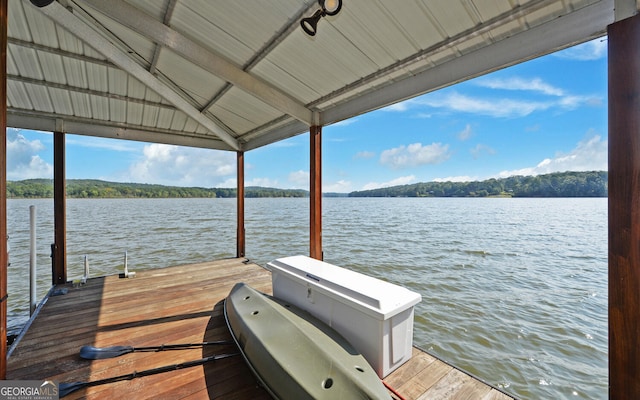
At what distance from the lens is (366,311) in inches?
73.8

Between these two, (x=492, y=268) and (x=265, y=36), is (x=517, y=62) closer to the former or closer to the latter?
(x=265, y=36)

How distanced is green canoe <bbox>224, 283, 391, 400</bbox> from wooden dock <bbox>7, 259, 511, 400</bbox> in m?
0.28

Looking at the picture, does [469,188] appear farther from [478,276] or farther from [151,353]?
[151,353]

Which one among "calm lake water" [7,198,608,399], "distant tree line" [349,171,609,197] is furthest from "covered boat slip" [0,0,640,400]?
"distant tree line" [349,171,609,197]

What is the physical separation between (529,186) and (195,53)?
893 inches

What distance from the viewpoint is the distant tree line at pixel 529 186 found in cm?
1356

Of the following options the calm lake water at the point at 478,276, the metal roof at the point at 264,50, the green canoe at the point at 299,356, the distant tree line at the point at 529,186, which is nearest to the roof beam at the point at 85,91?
the metal roof at the point at 264,50

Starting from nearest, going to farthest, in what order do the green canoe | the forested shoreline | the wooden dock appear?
1. the green canoe
2. the wooden dock
3. the forested shoreline

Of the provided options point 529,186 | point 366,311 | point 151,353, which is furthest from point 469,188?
point 151,353

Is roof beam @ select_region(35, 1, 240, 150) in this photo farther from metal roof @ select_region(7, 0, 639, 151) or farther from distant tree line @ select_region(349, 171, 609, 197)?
distant tree line @ select_region(349, 171, 609, 197)

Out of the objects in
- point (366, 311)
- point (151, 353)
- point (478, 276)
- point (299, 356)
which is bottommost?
point (478, 276)

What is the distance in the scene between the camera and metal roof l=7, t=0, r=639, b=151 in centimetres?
195

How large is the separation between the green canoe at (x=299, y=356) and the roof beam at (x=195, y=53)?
2518mm

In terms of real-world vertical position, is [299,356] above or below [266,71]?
below
